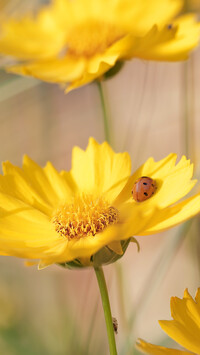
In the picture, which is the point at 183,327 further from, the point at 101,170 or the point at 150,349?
the point at 101,170

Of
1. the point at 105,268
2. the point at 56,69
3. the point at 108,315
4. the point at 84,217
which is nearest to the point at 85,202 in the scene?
the point at 84,217

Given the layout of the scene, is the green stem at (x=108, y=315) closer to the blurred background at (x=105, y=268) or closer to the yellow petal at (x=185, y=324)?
the yellow petal at (x=185, y=324)

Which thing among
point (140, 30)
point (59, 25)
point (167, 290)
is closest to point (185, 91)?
point (140, 30)

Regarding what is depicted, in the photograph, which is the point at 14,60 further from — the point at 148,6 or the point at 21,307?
the point at 21,307

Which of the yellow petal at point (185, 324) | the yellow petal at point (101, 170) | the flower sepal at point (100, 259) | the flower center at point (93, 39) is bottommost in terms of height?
the yellow petal at point (185, 324)

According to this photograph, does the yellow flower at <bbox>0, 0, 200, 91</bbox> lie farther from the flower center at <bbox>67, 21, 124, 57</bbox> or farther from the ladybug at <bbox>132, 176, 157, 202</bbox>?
the ladybug at <bbox>132, 176, 157, 202</bbox>

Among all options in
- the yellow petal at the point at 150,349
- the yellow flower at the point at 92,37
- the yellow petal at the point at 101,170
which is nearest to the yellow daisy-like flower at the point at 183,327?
the yellow petal at the point at 150,349
